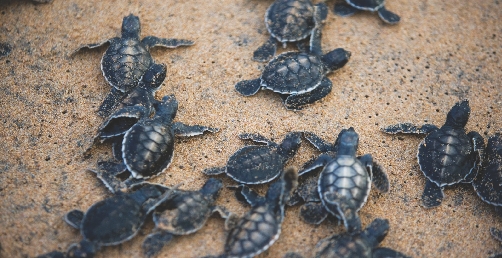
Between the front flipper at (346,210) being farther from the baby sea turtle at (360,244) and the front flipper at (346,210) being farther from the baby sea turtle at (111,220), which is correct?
the baby sea turtle at (111,220)

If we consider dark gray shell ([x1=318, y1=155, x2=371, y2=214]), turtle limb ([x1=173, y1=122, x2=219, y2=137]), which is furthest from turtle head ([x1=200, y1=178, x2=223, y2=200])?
dark gray shell ([x1=318, y1=155, x2=371, y2=214])

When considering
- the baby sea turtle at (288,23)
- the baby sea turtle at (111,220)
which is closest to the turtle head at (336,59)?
the baby sea turtle at (288,23)

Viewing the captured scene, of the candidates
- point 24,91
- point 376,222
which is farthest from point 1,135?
point 376,222

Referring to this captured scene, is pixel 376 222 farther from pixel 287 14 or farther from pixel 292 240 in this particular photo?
pixel 287 14

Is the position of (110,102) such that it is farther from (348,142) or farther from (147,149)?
(348,142)

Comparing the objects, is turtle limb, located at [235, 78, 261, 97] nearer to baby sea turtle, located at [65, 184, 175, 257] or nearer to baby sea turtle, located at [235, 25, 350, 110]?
baby sea turtle, located at [235, 25, 350, 110]

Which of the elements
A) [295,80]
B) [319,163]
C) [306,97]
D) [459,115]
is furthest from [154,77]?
[459,115]
